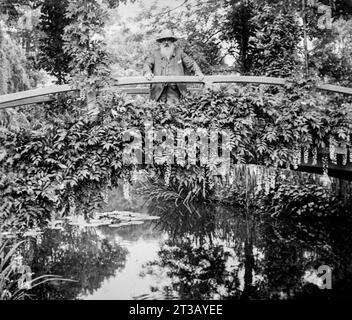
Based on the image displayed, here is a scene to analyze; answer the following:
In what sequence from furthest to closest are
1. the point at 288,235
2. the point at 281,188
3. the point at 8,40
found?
the point at 8,40 < the point at 281,188 < the point at 288,235

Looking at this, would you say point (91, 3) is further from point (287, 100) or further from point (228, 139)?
point (287, 100)

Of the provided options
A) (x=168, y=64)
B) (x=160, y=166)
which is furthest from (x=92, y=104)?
(x=168, y=64)

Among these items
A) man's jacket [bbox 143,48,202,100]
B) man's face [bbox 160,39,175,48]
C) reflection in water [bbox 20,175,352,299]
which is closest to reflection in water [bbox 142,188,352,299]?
reflection in water [bbox 20,175,352,299]

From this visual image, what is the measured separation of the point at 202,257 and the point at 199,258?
0.21 feet

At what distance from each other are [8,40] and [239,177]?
5.93m

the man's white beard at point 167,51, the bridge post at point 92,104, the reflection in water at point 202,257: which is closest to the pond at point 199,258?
the reflection in water at point 202,257

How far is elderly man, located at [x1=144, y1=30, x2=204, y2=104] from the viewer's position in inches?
219

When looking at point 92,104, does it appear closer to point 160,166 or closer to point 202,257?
point 160,166

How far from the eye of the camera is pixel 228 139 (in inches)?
181

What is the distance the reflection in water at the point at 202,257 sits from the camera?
4.62m

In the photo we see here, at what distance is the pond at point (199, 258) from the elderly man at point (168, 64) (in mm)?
2251

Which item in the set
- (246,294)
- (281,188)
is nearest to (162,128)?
(246,294)

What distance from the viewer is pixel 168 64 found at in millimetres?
5672

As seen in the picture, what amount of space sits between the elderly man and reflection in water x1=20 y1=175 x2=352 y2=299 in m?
2.26
